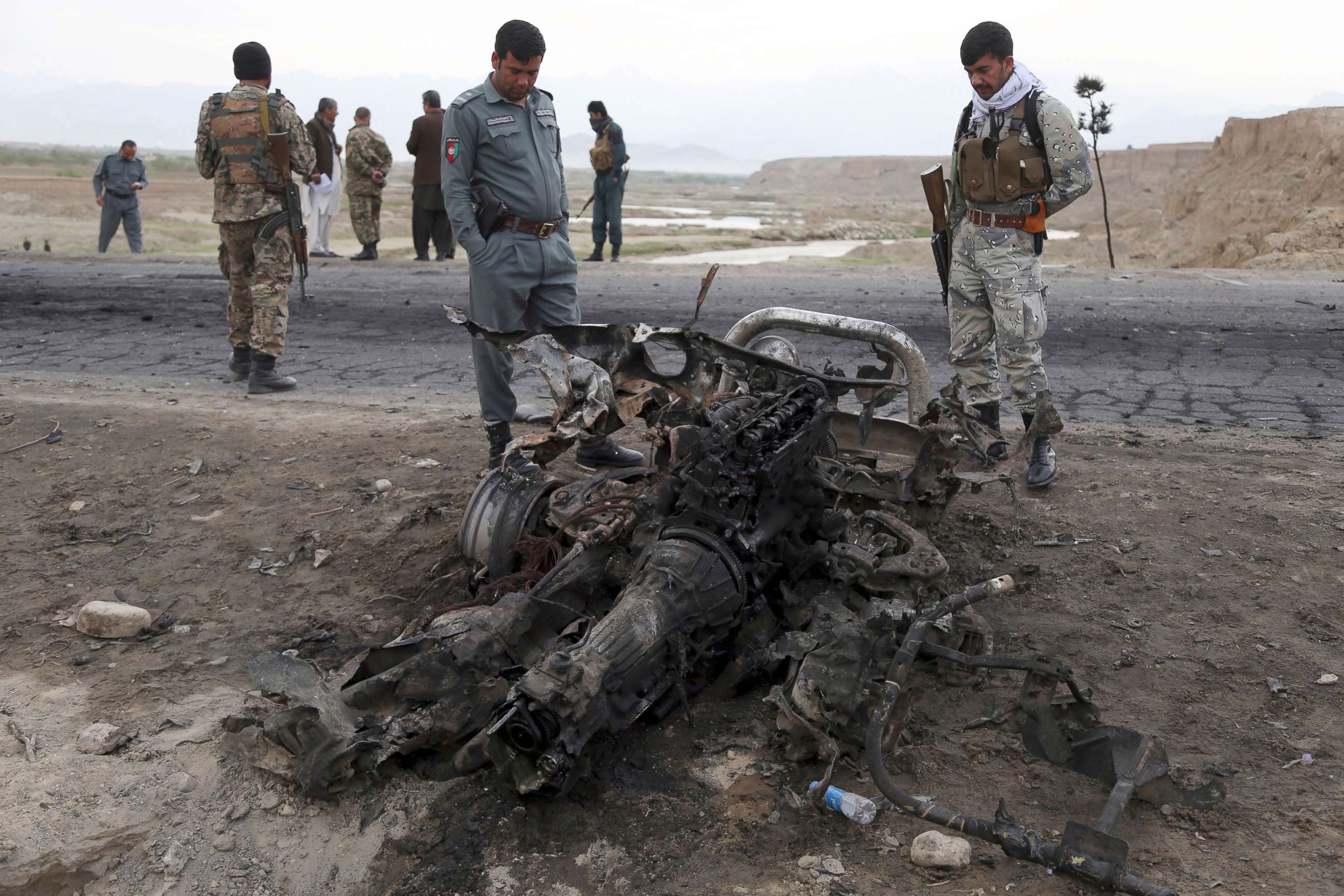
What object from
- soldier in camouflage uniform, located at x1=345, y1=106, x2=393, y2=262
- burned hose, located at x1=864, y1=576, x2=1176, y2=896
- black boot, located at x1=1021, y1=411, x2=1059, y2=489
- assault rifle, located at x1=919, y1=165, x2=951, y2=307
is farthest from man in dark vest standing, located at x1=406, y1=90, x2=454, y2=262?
burned hose, located at x1=864, y1=576, x2=1176, y2=896

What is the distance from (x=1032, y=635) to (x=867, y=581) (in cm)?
88

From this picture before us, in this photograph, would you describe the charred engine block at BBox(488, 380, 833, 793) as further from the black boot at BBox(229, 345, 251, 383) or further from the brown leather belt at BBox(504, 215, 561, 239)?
the black boot at BBox(229, 345, 251, 383)

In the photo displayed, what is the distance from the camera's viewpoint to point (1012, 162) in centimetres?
498

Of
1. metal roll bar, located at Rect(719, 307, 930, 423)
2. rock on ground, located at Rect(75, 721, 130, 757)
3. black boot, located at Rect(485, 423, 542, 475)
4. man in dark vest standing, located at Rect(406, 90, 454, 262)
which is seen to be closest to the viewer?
rock on ground, located at Rect(75, 721, 130, 757)

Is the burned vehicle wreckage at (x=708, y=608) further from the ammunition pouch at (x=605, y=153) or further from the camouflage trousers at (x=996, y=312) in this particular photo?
the ammunition pouch at (x=605, y=153)

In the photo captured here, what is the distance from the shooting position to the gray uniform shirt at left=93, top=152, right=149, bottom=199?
1628 centimetres

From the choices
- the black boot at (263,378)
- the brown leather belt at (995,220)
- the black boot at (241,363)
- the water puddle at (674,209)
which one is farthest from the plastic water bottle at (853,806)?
the water puddle at (674,209)

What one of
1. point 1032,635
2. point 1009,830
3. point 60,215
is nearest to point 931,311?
point 1032,635

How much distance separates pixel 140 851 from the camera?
9.57ft

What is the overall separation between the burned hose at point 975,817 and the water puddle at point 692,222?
79.8ft

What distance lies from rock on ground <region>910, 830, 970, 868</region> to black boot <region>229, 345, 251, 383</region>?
6715 mm

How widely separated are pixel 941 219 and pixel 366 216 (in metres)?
11.5

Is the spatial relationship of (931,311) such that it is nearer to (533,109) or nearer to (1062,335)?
(1062,335)

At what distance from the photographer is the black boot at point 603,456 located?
220 inches
